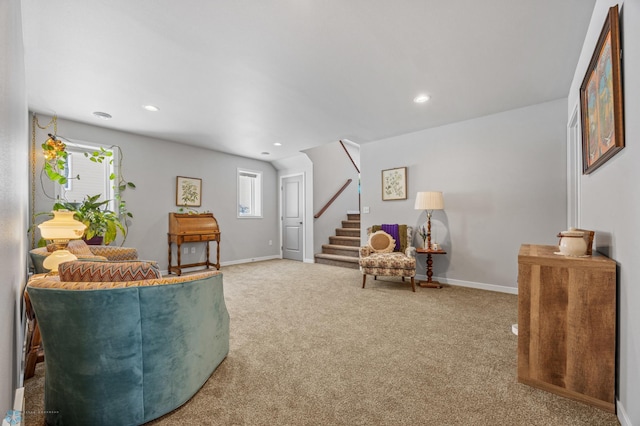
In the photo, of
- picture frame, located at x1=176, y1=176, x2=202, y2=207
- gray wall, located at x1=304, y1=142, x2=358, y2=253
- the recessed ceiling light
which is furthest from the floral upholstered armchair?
the recessed ceiling light

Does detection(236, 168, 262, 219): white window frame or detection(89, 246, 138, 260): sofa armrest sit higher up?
detection(236, 168, 262, 219): white window frame

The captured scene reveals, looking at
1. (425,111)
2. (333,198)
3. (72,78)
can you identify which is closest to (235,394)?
(72,78)

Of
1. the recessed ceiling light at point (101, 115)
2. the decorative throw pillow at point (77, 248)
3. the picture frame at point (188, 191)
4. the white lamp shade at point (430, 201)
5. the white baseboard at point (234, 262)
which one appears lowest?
the white baseboard at point (234, 262)

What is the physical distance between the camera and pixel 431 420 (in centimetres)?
137

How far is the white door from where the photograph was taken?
21.2 feet

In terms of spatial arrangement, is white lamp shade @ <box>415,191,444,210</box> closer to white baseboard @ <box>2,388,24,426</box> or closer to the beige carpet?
the beige carpet

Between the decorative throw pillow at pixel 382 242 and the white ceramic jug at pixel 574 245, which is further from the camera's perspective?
the decorative throw pillow at pixel 382 242

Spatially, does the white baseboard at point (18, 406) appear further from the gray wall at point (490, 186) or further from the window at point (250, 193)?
the window at point (250, 193)

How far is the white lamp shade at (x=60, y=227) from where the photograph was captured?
1.87 metres

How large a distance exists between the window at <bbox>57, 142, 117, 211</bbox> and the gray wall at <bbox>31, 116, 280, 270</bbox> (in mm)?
187

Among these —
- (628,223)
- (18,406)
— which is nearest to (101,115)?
(18,406)

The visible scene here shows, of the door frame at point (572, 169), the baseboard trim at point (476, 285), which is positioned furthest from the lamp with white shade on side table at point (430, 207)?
the door frame at point (572, 169)

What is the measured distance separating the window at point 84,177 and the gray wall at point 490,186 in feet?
15.4

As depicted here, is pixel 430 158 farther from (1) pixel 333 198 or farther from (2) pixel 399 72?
(1) pixel 333 198
